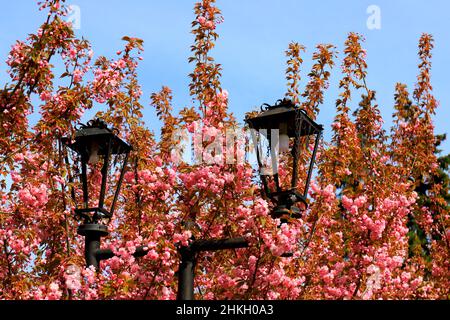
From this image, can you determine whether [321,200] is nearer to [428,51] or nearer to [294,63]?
[294,63]

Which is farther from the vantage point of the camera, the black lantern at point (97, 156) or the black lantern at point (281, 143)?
the black lantern at point (97, 156)

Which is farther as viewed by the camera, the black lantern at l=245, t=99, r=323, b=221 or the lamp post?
the lamp post

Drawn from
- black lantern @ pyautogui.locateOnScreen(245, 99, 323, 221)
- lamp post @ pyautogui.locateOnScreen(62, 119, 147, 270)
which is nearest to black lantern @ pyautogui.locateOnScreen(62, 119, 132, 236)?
lamp post @ pyautogui.locateOnScreen(62, 119, 147, 270)

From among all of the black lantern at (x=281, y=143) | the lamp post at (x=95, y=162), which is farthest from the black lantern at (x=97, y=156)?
the black lantern at (x=281, y=143)

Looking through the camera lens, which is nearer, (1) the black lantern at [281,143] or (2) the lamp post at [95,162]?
(1) the black lantern at [281,143]

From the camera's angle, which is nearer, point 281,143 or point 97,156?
point 281,143

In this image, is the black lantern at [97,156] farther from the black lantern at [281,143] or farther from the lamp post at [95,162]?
the black lantern at [281,143]

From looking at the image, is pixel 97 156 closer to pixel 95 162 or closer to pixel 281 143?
pixel 95 162

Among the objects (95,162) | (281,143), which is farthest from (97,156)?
(281,143)

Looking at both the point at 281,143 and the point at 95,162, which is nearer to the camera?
the point at 281,143

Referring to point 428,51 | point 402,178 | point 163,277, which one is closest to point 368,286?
point 163,277

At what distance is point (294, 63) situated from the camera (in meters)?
9.53

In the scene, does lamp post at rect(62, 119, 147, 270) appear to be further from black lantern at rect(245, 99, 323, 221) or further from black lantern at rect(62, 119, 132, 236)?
black lantern at rect(245, 99, 323, 221)
